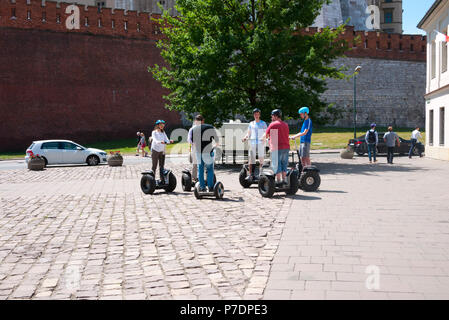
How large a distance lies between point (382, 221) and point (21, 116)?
35160mm

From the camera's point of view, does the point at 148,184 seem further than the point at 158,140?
No

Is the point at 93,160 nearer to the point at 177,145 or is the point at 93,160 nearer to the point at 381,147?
the point at 177,145

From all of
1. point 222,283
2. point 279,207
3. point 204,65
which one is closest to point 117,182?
point 204,65

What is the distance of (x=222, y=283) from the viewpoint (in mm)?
4535

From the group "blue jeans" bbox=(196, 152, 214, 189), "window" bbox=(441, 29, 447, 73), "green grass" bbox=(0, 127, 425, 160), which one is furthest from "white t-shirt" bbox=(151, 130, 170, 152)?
"green grass" bbox=(0, 127, 425, 160)

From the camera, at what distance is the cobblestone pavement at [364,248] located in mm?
4246

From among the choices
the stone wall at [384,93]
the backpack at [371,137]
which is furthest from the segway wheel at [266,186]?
the stone wall at [384,93]

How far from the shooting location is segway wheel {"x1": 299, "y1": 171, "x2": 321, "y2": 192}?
11656mm

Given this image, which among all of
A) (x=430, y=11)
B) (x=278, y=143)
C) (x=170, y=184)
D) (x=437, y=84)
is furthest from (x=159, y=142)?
(x=430, y=11)

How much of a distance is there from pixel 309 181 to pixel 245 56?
30.3 ft

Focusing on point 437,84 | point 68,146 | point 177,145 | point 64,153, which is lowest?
point 64,153

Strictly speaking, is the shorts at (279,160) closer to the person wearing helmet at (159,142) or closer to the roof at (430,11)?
the person wearing helmet at (159,142)

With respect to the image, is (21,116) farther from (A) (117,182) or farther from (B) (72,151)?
(A) (117,182)

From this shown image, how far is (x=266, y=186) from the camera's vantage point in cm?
1060
